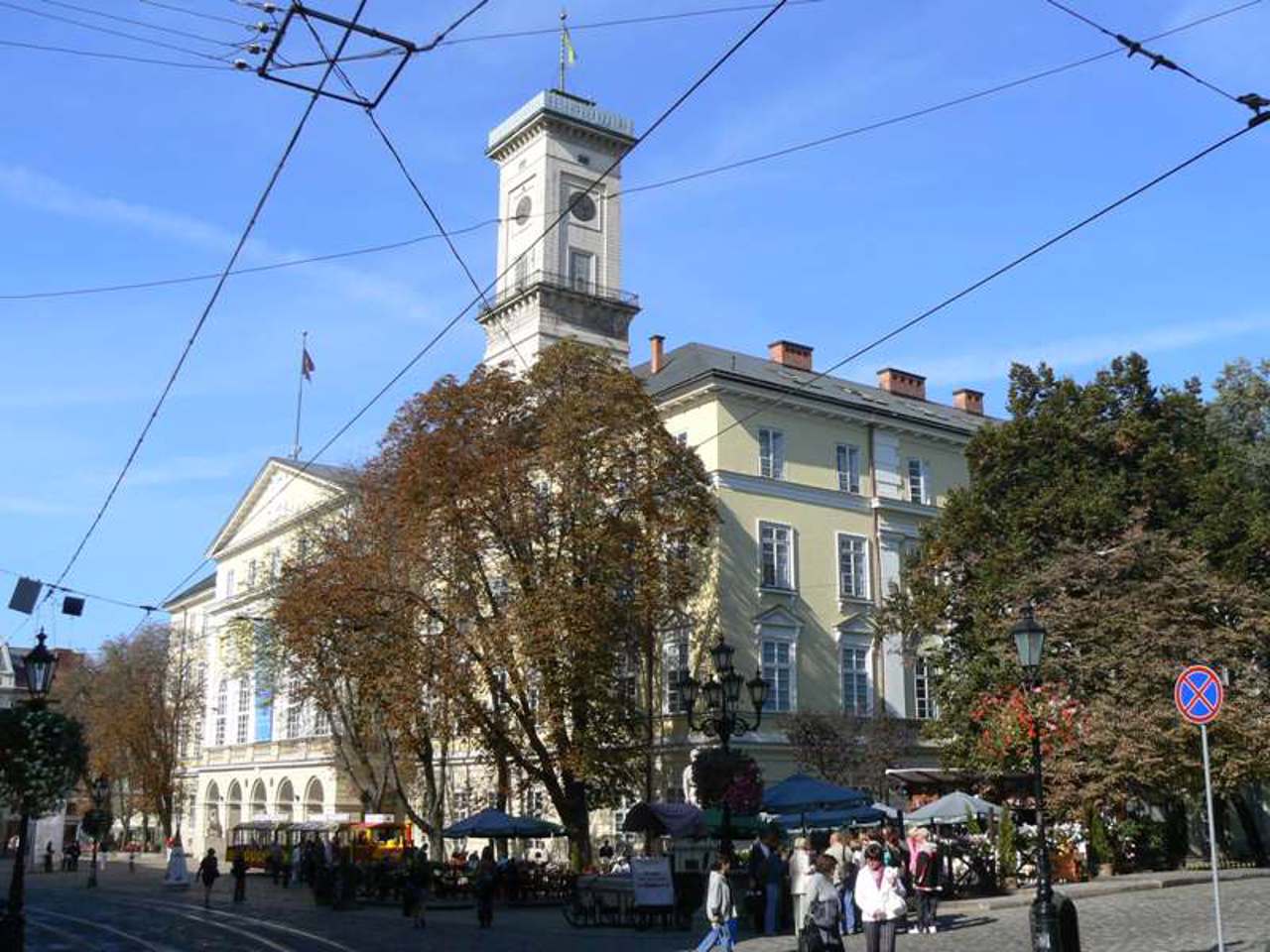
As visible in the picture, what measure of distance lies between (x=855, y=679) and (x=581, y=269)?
2567 centimetres

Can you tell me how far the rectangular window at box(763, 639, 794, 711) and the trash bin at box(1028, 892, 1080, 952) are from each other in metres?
29.3

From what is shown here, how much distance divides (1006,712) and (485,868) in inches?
569

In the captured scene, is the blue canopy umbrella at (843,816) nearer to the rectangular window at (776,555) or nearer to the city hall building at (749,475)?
the city hall building at (749,475)

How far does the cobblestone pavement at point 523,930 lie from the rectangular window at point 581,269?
3493cm

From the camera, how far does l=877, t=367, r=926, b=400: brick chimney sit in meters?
56.7

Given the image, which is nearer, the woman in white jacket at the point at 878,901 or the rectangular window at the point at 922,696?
the woman in white jacket at the point at 878,901

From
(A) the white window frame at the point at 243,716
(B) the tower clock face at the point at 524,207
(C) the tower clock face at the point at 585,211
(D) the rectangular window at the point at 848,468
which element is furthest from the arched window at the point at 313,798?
(D) the rectangular window at the point at 848,468

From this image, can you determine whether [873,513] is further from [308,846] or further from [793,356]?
[308,846]

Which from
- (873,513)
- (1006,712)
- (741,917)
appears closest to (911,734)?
(873,513)

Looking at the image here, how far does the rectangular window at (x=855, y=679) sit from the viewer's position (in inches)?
1826

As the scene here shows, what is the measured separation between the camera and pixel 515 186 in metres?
64.9

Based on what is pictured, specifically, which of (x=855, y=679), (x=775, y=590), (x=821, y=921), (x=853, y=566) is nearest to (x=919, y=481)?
(x=853, y=566)

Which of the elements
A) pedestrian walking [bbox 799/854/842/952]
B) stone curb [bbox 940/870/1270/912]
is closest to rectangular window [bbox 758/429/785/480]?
stone curb [bbox 940/870/1270/912]

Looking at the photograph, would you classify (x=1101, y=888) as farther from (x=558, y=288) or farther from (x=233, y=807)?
(x=233, y=807)
